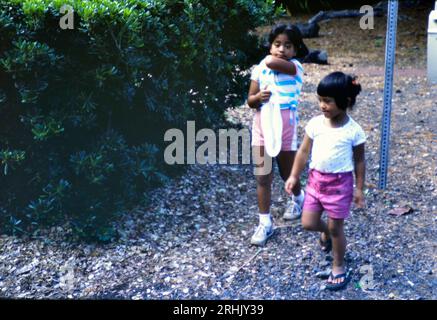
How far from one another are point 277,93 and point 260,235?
0.95 m

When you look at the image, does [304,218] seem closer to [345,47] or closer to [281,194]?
[281,194]

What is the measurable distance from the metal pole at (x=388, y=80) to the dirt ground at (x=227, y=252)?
0.22 metres

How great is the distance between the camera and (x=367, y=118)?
754cm

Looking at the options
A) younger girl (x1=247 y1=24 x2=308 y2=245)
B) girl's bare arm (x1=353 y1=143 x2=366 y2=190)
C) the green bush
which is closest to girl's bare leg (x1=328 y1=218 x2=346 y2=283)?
girl's bare arm (x1=353 y1=143 x2=366 y2=190)

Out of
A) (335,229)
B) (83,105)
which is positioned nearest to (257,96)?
(335,229)

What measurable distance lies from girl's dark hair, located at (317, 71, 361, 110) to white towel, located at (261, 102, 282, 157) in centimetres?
65

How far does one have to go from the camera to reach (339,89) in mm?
3844

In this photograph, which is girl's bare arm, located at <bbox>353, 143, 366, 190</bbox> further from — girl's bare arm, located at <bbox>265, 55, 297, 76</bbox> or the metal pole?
the metal pole

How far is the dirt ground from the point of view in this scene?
13.7 feet

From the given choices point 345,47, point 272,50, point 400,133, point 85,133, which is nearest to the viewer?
point 272,50

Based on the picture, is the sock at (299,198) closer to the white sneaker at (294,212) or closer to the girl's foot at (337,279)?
the white sneaker at (294,212)

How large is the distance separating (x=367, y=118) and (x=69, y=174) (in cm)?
387

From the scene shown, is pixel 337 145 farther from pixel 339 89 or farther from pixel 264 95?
pixel 264 95
